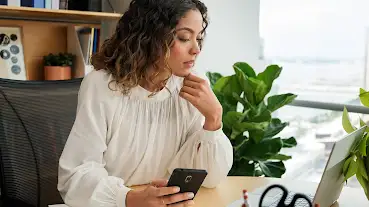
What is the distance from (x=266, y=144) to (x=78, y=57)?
117 cm

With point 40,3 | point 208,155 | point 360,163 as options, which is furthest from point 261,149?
point 40,3

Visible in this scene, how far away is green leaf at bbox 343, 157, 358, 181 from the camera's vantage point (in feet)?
4.07

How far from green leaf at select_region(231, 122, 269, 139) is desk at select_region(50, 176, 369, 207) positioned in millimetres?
782

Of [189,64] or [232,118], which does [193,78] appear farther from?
[232,118]

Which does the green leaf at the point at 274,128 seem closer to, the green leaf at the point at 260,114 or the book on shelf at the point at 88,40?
the green leaf at the point at 260,114

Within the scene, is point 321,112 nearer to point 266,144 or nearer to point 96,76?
point 266,144

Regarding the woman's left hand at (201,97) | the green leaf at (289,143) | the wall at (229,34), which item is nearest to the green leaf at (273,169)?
the green leaf at (289,143)

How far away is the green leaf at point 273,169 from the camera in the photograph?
252 centimetres

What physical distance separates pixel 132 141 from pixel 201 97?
26 centimetres

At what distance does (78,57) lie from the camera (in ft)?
9.12

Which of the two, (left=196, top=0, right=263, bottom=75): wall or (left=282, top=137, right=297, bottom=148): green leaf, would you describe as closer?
(left=282, top=137, right=297, bottom=148): green leaf

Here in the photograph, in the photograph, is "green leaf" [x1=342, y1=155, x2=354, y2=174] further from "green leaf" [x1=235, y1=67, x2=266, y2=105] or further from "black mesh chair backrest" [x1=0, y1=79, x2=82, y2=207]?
"green leaf" [x1=235, y1=67, x2=266, y2=105]

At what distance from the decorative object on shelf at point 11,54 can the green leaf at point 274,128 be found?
52.0 inches

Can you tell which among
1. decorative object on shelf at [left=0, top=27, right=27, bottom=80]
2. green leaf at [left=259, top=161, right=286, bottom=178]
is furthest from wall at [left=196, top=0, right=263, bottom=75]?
decorative object on shelf at [left=0, top=27, right=27, bottom=80]
